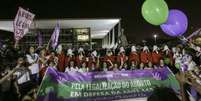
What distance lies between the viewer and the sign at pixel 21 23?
400 inches

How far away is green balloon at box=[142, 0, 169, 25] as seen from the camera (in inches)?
295

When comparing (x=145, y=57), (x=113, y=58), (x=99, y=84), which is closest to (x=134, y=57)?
(x=145, y=57)

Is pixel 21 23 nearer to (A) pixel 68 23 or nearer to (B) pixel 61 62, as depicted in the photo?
(B) pixel 61 62

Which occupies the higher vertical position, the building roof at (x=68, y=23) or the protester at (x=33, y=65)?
the building roof at (x=68, y=23)

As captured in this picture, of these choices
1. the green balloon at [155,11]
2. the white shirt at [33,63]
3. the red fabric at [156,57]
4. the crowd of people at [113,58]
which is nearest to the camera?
the green balloon at [155,11]

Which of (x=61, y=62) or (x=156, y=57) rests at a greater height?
(x=156, y=57)

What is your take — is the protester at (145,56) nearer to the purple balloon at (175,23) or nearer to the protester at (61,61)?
the protester at (61,61)

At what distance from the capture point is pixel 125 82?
26.7 ft

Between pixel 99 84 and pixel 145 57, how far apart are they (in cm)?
553

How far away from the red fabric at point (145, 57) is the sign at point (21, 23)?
4368mm

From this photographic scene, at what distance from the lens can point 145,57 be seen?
1321cm

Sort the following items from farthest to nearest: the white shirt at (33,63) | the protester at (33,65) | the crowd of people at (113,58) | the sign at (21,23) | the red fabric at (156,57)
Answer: the red fabric at (156,57) < the crowd of people at (113,58) < the sign at (21,23) < the white shirt at (33,63) < the protester at (33,65)

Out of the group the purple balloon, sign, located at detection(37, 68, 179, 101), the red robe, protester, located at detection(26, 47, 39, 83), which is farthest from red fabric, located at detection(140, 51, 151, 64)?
the purple balloon

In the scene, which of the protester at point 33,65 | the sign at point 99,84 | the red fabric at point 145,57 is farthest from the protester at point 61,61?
the sign at point 99,84
